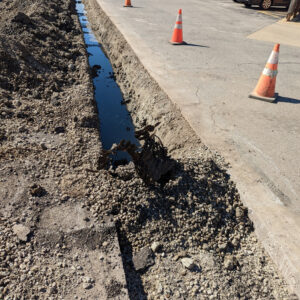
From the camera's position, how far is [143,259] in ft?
9.09

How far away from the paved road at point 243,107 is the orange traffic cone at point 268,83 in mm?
150

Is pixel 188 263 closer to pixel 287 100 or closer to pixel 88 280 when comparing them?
pixel 88 280

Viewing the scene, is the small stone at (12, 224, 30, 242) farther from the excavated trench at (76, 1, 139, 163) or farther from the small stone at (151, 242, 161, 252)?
the excavated trench at (76, 1, 139, 163)

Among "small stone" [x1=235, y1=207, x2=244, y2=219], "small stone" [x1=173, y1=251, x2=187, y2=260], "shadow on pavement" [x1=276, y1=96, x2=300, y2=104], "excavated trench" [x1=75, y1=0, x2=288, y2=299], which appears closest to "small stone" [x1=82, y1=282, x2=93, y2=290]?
"excavated trench" [x1=75, y1=0, x2=288, y2=299]

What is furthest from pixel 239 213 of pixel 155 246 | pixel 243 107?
pixel 243 107

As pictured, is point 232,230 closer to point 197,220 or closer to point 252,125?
point 197,220

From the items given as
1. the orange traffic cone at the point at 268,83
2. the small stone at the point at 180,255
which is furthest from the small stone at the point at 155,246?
the orange traffic cone at the point at 268,83

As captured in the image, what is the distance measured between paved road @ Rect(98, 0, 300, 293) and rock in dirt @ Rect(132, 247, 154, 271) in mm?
1106

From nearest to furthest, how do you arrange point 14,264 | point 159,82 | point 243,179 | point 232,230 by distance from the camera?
point 14,264 → point 232,230 → point 243,179 → point 159,82

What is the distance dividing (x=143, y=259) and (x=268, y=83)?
4008 mm

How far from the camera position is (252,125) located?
4.48 m

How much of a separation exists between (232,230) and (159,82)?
3.57 metres

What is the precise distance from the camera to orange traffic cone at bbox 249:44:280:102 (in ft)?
16.6

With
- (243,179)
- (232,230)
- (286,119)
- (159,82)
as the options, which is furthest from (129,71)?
(232,230)
